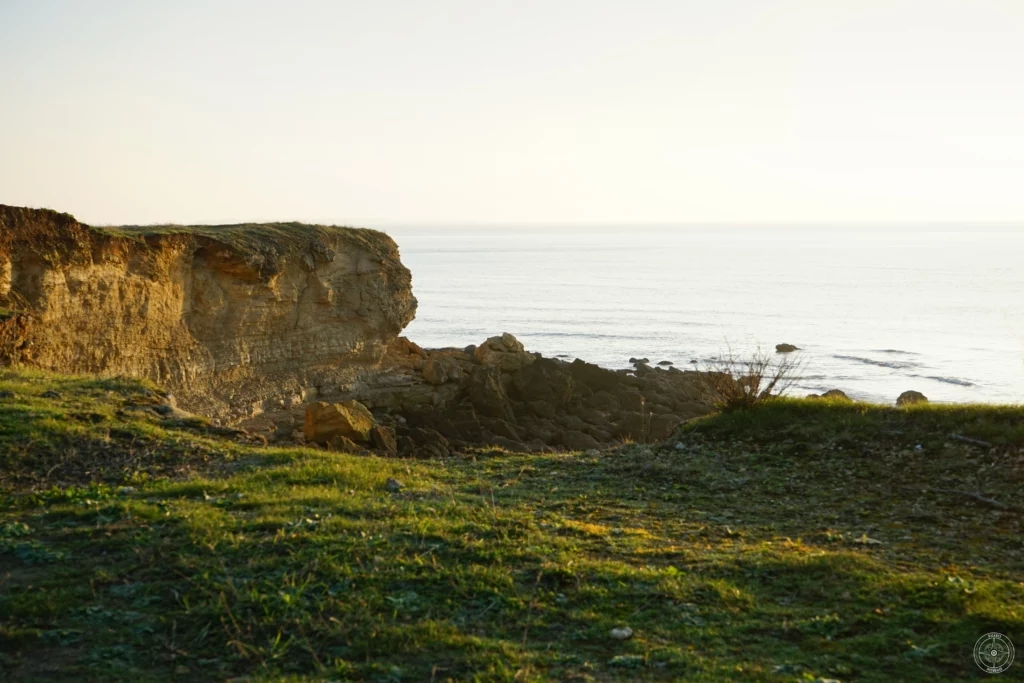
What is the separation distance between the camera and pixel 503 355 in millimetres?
30766

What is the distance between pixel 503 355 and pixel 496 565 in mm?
24184

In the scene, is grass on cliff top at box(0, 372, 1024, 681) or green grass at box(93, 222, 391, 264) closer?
grass on cliff top at box(0, 372, 1024, 681)

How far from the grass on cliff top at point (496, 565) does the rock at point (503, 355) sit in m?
19.1

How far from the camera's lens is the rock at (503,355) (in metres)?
30.2

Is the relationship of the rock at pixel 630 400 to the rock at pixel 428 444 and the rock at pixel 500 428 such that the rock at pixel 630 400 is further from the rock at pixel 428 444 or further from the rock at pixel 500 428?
the rock at pixel 428 444

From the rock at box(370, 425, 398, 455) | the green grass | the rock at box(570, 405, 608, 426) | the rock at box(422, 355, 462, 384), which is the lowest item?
the rock at box(570, 405, 608, 426)

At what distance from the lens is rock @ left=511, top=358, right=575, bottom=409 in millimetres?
27125

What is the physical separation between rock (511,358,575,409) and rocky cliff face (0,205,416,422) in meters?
4.98

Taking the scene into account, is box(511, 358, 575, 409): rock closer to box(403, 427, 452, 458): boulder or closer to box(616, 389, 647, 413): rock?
box(616, 389, 647, 413): rock

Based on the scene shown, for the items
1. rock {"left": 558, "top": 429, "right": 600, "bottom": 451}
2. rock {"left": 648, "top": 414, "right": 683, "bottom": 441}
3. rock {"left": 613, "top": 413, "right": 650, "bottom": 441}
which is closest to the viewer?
rock {"left": 558, "top": 429, "right": 600, "bottom": 451}

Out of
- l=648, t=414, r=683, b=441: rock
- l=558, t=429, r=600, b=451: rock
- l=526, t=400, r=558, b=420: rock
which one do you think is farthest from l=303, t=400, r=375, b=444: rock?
l=526, t=400, r=558, b=420: rock

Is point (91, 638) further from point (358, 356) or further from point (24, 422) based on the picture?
point (358, 356)

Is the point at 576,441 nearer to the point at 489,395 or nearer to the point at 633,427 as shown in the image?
the point at 633,427

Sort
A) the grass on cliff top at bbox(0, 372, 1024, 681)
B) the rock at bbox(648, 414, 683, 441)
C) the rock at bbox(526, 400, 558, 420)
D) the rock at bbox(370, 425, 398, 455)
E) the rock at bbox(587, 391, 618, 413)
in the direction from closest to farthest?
the grass on cliff top at bbox(0, 372, 1024, 681)
the rock at bbox(370, 425, 398, 455)
the rock at bbox(648, 414, 683, 441)
the rock at bbox(526, 400, 558, 420)
the rock at bbox(587, 391, 618, 413)
